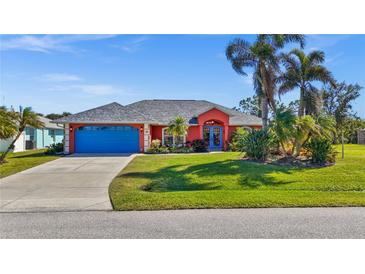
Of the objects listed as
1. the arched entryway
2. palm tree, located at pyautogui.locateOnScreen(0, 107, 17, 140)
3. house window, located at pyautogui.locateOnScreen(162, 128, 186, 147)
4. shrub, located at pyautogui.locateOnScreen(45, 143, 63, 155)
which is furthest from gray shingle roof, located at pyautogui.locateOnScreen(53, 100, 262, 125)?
palm tree, located at pyautogui.locateOnScreen(0, 107, 17, 140)

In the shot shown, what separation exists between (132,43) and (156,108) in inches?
640

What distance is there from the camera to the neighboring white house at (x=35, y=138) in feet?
78.8

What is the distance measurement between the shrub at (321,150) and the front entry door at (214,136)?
11540 mm

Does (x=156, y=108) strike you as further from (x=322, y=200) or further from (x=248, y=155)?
(x=322, y=200)

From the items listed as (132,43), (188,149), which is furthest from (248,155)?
(188,149)

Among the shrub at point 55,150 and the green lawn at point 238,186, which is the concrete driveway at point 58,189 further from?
the shrub at point 55,150

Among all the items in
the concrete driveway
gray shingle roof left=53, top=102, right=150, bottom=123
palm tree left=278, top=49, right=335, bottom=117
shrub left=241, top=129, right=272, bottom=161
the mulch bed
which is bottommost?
the concrete driveway

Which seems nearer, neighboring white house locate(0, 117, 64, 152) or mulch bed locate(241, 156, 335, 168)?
mulch bed locate(241, 156, 335, 168)

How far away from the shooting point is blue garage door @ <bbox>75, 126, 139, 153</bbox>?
66.1 ft

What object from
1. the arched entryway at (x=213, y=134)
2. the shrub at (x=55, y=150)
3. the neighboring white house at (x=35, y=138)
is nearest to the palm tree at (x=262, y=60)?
the arched entryway at (x=213, y=134)

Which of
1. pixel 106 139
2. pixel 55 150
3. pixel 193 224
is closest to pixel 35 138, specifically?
pixel 55 150

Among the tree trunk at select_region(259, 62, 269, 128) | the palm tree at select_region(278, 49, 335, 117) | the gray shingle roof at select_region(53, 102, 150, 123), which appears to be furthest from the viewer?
the gray shingle roof at select_region(53, 102, 150, 123)

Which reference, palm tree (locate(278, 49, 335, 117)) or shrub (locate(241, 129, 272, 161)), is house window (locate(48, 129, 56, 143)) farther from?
shrub (locate(241, 129, 272, 161))
